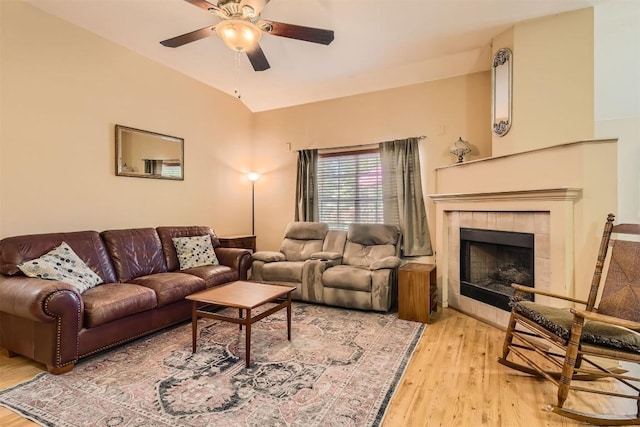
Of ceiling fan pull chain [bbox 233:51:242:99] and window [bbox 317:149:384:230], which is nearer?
ceiling fan pull chain [bbox 233:51:242:99]

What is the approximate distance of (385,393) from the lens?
1.99 meters

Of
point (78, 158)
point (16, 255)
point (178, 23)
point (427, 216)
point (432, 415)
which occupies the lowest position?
point (432, 415)

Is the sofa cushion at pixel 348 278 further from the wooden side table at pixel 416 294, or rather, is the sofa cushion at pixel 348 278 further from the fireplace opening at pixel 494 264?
the fireplace opening at pixel 494 264

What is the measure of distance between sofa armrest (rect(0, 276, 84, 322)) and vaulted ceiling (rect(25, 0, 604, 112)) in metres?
2.39

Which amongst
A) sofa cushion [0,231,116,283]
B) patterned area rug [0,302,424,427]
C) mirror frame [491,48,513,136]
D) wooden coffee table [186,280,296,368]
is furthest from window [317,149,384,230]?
sofa cushion [0,231,116,283]

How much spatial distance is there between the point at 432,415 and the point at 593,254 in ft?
6.15

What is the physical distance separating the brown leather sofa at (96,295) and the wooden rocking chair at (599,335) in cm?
291

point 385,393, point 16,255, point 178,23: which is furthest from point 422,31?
point 16,255

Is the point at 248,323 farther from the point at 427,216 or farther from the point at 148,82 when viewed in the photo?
the point at 148,82

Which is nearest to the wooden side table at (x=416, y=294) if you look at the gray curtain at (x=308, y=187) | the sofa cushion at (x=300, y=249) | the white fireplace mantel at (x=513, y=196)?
the white fireplace mantel at (x=513, y=196)

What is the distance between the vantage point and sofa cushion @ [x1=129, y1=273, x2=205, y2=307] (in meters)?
2.91

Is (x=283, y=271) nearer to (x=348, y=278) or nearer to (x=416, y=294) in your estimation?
(x=348, y=278)

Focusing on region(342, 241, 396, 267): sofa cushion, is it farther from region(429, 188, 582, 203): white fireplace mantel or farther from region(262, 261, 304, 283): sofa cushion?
region(429, 188, 582, 203): white fireplace mantel

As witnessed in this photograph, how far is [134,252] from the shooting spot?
3354mm
